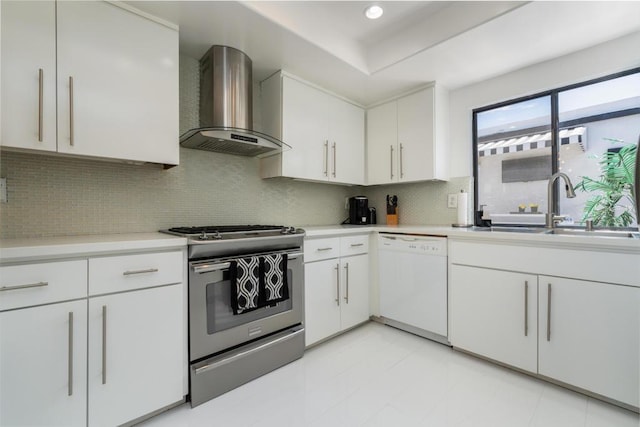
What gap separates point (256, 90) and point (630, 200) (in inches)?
119

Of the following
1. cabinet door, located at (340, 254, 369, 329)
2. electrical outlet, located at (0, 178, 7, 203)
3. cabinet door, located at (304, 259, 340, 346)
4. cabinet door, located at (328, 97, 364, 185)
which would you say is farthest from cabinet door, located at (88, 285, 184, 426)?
cabinet door, located at (328, 97, 364, 185)

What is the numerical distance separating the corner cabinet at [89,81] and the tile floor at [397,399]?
4.86 feet

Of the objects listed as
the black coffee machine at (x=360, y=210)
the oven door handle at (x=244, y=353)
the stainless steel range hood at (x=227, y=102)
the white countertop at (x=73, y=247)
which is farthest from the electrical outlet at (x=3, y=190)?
the black coffee machine at (x=360, y=210)

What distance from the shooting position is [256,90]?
8.39 feet

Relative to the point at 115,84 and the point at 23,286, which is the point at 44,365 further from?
the point at 115,84

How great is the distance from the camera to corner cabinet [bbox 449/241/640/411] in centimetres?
146

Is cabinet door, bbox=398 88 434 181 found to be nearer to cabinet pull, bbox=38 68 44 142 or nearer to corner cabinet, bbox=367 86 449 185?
corner cabinet, bbox=367 86 449 185

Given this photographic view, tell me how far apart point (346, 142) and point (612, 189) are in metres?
2.11

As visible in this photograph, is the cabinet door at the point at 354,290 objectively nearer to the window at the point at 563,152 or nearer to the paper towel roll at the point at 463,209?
the paper towel roll at the point at 463,209

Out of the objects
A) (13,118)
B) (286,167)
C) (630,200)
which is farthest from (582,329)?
(13,118)

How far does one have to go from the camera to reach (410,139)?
2.73 m

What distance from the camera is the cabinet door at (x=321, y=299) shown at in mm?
2129

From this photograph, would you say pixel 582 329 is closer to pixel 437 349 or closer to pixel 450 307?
pixel 450 307

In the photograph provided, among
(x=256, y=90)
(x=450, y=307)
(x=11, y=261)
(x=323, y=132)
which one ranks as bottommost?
(x=450, y=307)
